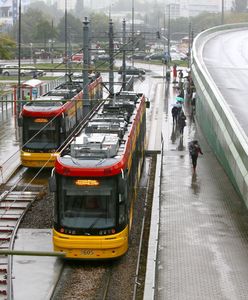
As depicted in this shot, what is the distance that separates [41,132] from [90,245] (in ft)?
34.4

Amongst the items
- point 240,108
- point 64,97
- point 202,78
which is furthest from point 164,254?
point 202,78

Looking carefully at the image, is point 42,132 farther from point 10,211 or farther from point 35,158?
point 10,211

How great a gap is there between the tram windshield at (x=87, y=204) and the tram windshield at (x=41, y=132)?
976 centimetres

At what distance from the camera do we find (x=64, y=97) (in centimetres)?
2867

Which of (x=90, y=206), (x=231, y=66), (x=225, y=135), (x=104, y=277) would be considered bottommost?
(x=104, y=277)

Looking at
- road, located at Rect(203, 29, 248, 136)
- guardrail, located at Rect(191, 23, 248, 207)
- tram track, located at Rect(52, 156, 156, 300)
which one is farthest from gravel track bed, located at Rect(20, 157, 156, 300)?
road, located at Rect(203, 29, 248, 136)

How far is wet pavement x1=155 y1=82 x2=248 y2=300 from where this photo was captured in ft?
47.9

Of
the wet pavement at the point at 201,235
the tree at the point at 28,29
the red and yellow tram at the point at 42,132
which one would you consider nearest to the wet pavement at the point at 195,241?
the wet pavement at the point at 201,235

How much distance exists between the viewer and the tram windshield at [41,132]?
2522cm

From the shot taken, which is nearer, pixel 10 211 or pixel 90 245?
pixel 90 245

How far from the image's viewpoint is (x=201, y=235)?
18031 millimetres

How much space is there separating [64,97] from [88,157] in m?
12.9

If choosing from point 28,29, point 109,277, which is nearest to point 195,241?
point 109,277

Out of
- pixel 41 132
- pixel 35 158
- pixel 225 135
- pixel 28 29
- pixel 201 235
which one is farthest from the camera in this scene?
pixel 28 29
